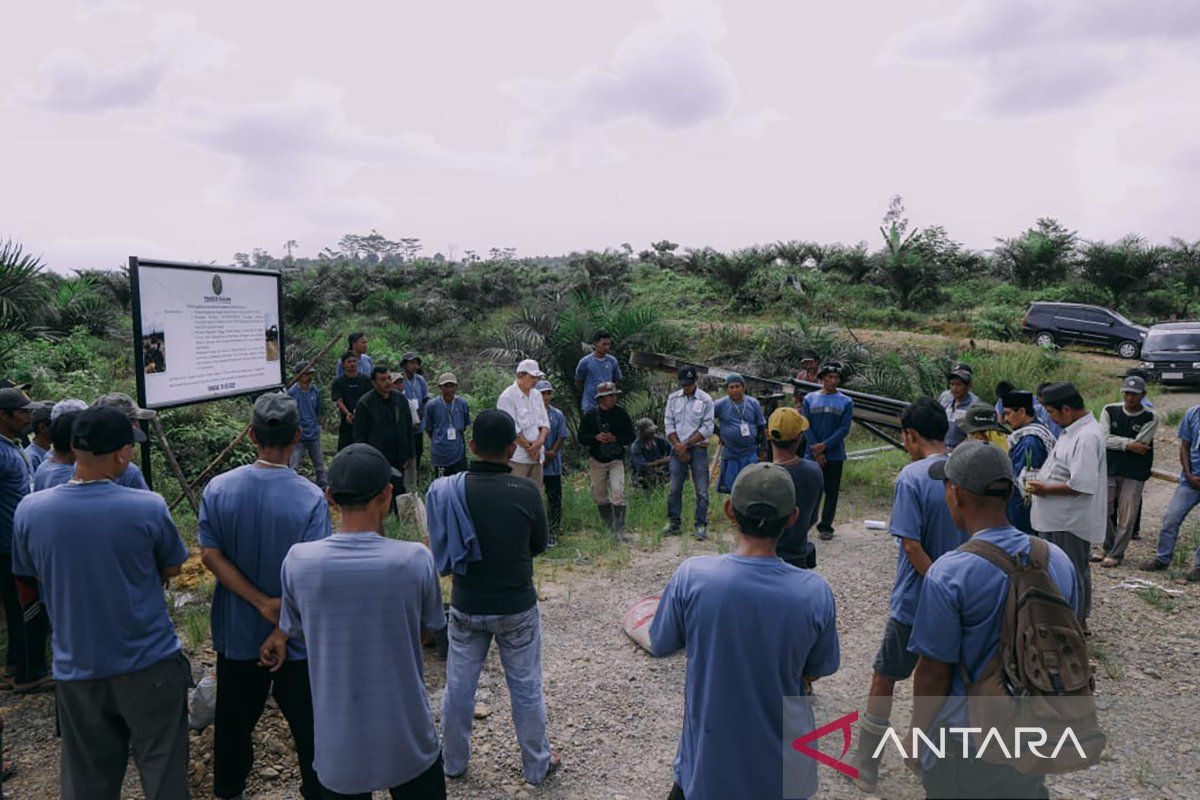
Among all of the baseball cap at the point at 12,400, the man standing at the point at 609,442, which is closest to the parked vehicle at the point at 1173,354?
the man standing at the point at 609,442

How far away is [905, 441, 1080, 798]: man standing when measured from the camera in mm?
2125

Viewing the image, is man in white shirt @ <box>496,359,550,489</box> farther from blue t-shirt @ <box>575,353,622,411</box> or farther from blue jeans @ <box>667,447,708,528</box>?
blue jeans @ <box>667,447,708,528</box>

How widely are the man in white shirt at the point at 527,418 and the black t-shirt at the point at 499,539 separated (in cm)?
379

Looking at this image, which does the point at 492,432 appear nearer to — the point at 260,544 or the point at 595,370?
the point at 260,544

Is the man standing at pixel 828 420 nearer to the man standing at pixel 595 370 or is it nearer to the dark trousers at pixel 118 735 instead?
the man standing at pixel 595 370

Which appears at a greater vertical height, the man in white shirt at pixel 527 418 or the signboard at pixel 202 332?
the signboard at pixel 202 332

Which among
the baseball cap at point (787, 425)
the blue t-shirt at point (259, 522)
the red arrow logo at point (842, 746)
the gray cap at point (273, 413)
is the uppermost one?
the gray cap at point (273, 413)

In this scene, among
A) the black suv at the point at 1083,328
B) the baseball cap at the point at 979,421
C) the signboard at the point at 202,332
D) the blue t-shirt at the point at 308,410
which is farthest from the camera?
the black suv at the point at 1083,328

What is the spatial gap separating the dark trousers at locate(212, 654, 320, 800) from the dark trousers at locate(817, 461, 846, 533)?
5541 millimetres

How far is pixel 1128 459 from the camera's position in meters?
6.56

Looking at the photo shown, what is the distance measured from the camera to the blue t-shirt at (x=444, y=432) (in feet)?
25.1

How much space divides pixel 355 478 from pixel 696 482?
5.49m

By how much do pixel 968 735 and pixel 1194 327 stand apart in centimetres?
1851

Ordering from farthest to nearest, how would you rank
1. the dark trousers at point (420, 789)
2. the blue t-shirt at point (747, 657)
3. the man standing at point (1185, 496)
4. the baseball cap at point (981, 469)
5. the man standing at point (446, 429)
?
the man standing at point (446, 429) < the man standing at point (1185, 496) < the dark trousers at point (420, 789) < the baseball cap at point (981, 469) < the blue t-shirt at point (747, 657)
